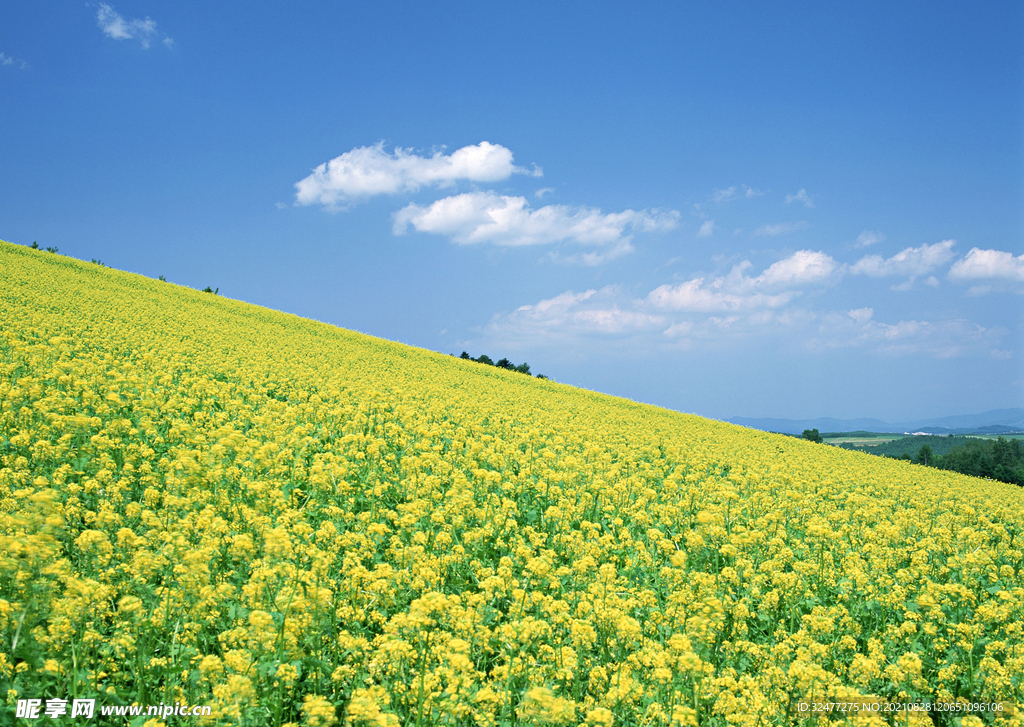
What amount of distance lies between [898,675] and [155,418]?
12.7 meters

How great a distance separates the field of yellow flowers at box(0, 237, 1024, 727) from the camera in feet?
14.1

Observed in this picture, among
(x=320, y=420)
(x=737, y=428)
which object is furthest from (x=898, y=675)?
(x=737, y=428)

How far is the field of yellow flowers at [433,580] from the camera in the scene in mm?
4301

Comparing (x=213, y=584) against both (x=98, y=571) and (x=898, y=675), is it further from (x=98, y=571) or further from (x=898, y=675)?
(x=898, y=675)

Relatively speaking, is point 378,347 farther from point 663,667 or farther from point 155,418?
point 663,667

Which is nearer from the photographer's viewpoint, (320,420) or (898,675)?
(898,675)

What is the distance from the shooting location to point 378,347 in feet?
135

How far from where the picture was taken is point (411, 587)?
19.1ft

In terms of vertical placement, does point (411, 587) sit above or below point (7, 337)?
below

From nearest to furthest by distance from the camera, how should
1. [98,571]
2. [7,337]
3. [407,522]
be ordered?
[98,571]
[407,522]
[7,337]

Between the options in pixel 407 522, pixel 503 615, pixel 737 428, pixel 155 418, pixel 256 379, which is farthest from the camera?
pixel 737 428

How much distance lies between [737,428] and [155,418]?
116 feet

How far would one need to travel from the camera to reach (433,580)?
231 inches

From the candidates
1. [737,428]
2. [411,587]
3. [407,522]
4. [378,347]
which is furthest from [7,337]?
[737,428]
